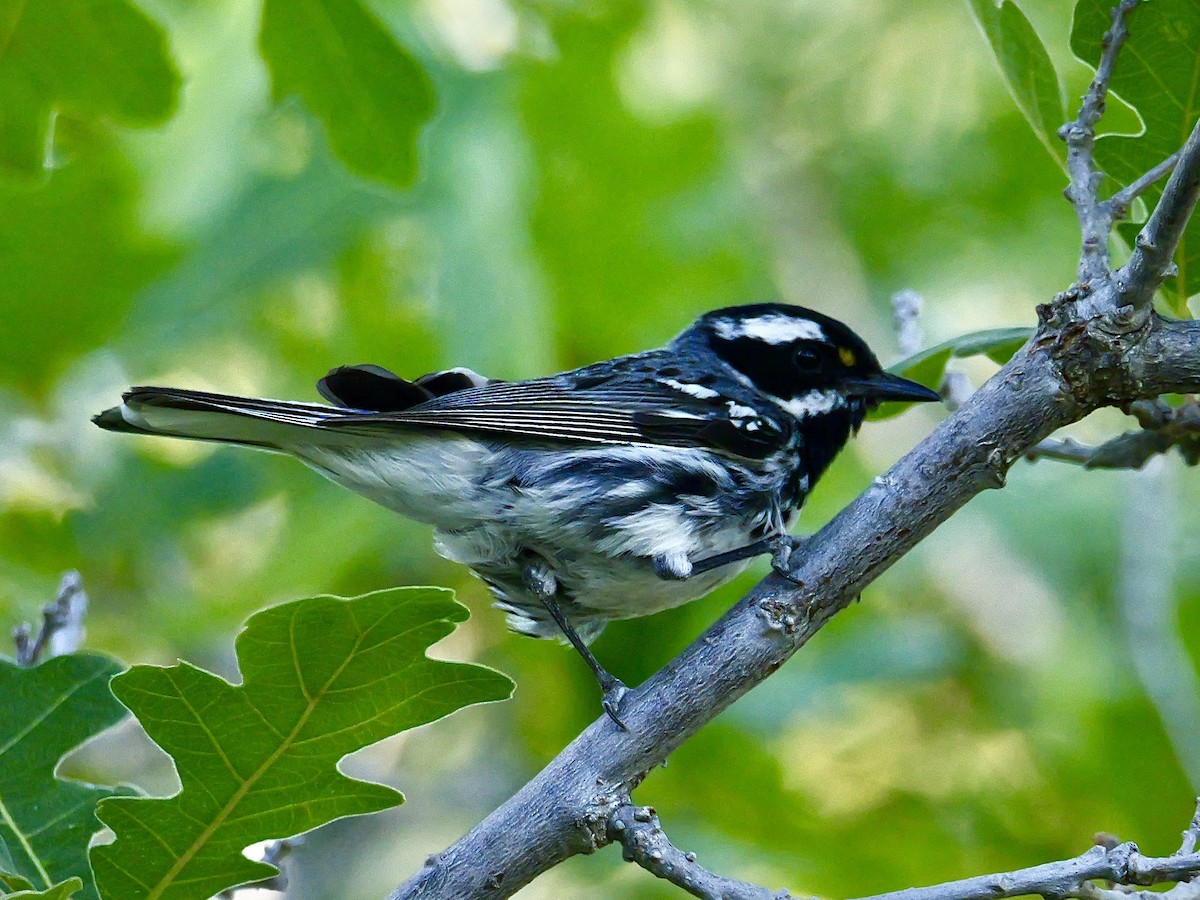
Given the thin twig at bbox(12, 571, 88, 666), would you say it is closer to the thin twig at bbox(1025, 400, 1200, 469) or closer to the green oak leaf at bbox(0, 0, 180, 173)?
the green oak leaf at bbox(0, 0, 180, 173)

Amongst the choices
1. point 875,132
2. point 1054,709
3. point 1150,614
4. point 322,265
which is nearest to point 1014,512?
point 1054,709

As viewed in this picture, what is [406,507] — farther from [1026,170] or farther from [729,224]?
[1026,170]

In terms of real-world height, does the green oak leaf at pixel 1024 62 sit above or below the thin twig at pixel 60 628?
above

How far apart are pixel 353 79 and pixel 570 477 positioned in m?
1.19

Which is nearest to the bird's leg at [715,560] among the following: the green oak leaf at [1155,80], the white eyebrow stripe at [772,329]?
the white eyebrow stripe at [772,329]

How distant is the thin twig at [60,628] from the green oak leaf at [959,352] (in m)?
2.20

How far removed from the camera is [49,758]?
2.55 m

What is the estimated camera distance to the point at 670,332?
5.89 meters

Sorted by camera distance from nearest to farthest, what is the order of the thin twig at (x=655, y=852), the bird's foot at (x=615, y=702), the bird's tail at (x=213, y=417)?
the thin twig at (x=655, y=852)
the bird's foot at (x=615, y=702)
the bird's tail at (x=213, y=417)

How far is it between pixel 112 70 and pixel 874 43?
5.41 m

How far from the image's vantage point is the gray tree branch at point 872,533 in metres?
2.34

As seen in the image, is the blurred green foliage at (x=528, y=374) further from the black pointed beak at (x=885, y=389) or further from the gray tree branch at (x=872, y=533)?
the gray tree branch at (x=872, y=533)

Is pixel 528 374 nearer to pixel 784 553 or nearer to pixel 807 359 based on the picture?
pixel 807 359

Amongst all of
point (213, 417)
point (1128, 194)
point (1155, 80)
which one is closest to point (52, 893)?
point (213, 417)
